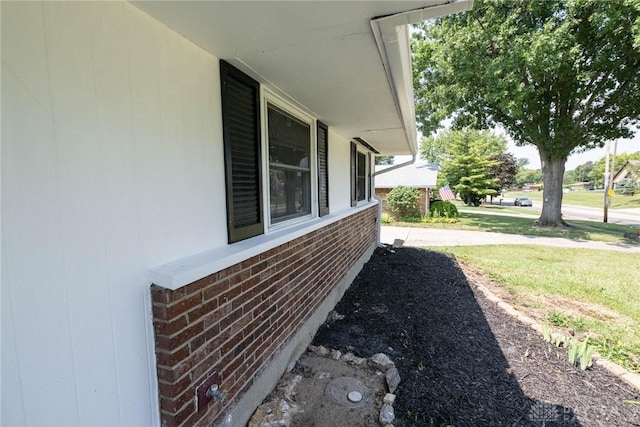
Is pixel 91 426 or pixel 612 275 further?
pixel 612 275

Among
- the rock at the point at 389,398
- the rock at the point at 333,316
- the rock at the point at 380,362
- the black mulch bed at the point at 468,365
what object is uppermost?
the rock at the point at 380,362

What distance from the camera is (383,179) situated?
61.7ft

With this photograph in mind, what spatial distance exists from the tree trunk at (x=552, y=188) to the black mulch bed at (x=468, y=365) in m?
12.1

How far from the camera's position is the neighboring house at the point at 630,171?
35969mm

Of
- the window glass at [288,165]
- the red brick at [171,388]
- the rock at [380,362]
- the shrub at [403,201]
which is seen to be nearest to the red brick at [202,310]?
the red brick at [171,388]

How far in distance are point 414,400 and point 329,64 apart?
2.69 m

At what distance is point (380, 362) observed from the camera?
9.12 ft

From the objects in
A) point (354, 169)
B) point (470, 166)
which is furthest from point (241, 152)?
point (470, 166)

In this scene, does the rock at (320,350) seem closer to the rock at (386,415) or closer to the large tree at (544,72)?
the rock at (386,415)

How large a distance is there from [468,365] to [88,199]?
10.9 feet

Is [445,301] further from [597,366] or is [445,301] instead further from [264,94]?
[264,94]

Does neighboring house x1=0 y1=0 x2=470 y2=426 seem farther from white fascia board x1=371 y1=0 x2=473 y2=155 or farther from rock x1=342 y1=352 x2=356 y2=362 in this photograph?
rock x1=342 y1=352 x2=356 y2=362

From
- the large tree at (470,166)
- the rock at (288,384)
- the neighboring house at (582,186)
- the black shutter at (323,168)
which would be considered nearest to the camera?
the rock at (288,384)

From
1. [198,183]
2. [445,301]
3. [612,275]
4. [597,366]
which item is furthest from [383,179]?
[198,183]
